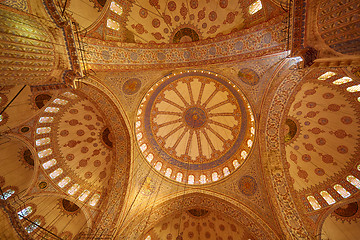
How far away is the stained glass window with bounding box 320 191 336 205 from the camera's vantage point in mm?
7630

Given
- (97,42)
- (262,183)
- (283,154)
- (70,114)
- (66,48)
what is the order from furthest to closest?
(70,114) → (262,183) → (283,154) → (97,42) → (66,48)

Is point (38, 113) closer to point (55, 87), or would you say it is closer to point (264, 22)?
point (55, 87)

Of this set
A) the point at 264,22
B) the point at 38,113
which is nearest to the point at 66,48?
the point at 38,113

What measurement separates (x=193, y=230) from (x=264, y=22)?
511 inches

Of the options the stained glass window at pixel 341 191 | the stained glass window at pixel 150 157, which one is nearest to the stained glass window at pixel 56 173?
the stained glass window at pixel 150 157

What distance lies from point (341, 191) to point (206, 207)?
684 centimetres

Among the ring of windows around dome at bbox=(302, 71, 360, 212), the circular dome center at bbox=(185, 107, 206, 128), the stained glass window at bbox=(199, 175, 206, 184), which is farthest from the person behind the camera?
the circular dome center at bbox=(185, 107, 206, 128)

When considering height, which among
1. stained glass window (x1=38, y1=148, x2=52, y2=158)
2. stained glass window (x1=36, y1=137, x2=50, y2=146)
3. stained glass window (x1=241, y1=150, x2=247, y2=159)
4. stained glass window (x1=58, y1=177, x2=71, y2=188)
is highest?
stained glass window (x1=241, y1=150, x2=247, y2=159)

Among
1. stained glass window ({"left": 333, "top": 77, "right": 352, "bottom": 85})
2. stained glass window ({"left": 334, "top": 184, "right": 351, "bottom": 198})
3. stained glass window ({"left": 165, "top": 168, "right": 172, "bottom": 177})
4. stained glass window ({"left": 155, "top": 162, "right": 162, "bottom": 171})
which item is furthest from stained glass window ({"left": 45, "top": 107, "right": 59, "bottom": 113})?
stained glass window ({"left": 334, "top": 184, "right": 351, "bottom": 198})

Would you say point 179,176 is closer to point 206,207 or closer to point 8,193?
point 206,207

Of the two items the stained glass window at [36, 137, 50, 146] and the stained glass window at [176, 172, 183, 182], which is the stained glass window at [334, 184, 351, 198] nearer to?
the stained glass window at [176, 172, 183, 182]

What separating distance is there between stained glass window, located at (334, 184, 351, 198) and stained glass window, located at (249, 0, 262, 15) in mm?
9102

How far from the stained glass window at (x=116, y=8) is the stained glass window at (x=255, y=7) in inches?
207

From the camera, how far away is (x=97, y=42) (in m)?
6.36
